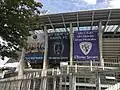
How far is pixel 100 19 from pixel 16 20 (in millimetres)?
28681

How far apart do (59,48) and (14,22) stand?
91.7 ft

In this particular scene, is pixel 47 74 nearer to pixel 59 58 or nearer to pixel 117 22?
pixel 59 58

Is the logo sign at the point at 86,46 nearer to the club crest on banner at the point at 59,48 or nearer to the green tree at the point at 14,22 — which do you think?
the club crest on banner at the point at 59,48

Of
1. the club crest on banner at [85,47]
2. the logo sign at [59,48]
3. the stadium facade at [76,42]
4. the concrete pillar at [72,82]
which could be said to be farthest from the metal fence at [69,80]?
the logo sign at [59,48]

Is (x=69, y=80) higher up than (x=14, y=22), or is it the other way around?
(x=14, y=22)

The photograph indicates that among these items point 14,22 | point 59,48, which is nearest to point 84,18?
point 59,48

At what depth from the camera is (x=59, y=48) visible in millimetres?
34562

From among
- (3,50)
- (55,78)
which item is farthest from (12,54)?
(55,78)

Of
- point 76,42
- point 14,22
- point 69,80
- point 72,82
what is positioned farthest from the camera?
point 76,42

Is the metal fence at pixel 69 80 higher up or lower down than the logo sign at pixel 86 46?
lower down

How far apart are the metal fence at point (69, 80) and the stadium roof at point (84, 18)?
2582 centimetres

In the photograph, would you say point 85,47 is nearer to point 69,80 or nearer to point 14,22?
point 14,22

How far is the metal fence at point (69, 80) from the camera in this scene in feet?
17.4

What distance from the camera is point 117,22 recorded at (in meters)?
34.9
